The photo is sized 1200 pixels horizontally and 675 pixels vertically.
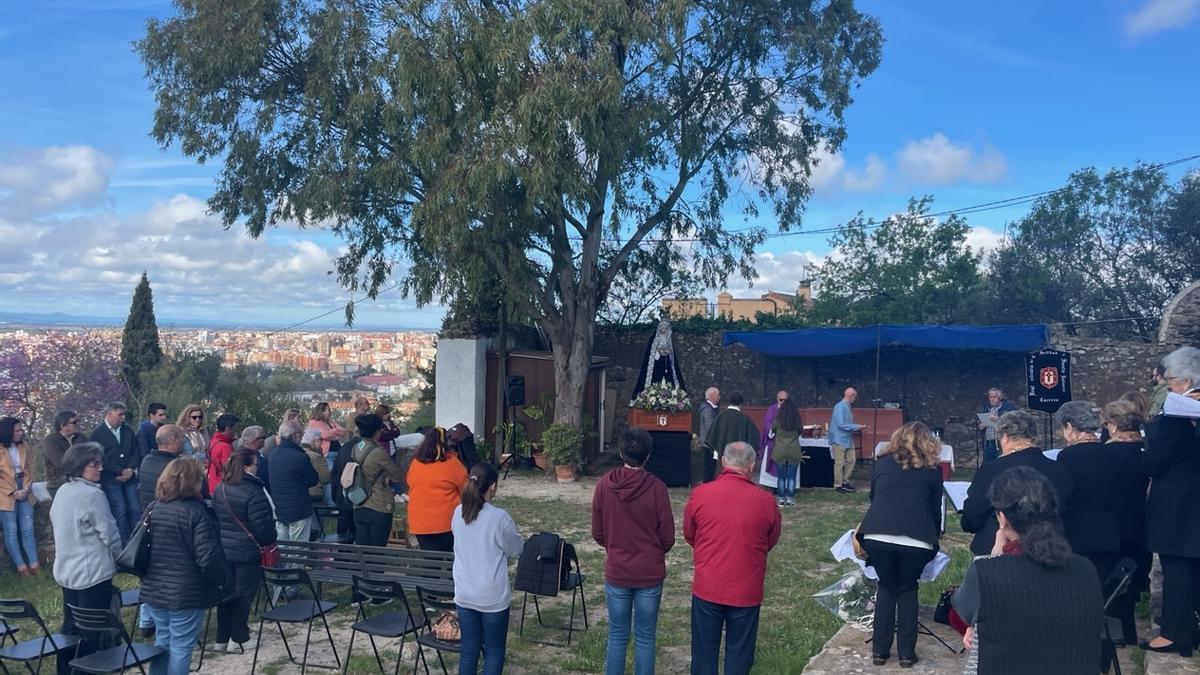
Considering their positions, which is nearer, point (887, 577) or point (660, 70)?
point (887, 577)

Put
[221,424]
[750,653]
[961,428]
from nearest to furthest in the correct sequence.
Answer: [750,653], [221,424], [961,428]

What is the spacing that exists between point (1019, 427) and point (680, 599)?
11.0 ft

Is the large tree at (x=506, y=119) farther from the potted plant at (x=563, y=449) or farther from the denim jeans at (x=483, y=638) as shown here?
the denim jeans at (x=483, y=638)

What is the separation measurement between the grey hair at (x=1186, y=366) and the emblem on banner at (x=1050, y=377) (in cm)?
943

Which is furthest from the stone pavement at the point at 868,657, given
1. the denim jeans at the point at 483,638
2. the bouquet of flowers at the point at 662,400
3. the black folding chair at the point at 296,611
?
the bouquet of flowers at the point at 662,400

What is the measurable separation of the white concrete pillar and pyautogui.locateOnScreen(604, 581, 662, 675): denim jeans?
33.9ft

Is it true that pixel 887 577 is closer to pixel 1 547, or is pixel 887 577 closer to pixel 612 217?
pixel 1 547

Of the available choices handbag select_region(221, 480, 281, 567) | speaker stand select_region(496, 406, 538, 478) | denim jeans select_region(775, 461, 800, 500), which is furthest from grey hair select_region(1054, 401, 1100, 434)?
speaker stand select_region(496, 406, 538, 478)

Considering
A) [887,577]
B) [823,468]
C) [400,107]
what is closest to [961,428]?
[823,468]

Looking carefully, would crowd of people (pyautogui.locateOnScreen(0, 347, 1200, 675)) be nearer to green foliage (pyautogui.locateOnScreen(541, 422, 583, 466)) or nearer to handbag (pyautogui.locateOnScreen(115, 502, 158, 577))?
handbag (pyautogui.locateOnScreen(115, 502, 158, 577))

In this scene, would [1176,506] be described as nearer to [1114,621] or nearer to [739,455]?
[1114,621]

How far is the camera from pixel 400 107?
38.1 feet

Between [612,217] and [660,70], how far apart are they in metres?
2.23

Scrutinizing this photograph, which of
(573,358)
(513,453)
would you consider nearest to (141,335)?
(513,453)
